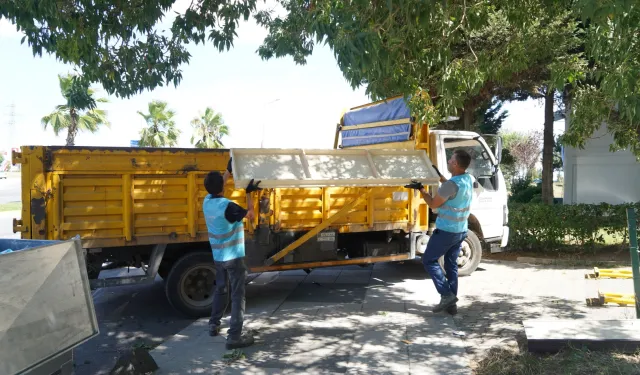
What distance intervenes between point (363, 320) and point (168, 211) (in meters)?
2.56

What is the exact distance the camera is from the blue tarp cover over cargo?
7.64m

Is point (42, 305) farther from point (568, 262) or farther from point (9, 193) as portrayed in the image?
point (9, 193)

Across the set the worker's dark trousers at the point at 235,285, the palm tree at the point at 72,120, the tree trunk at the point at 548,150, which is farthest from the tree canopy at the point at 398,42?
the palm tree at the point at 72,120

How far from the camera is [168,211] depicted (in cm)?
606

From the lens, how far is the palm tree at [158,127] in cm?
3191

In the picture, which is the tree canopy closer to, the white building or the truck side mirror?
the truck side mirror

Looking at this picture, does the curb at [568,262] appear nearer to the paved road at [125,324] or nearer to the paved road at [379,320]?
the paved road at [379,320]

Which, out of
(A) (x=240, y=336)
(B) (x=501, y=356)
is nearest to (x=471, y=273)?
(B) (x=501, y=356)

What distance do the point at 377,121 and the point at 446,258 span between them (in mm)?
2837

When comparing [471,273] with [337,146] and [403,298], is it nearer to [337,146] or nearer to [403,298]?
[403,298]

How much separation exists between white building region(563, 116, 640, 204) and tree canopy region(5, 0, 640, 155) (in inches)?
333

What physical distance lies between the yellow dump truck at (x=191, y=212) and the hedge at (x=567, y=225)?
3.37 meters

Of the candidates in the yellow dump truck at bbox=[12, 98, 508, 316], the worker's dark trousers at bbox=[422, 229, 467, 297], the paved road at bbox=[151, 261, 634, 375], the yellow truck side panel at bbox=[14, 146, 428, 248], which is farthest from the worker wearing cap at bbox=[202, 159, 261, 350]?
the worker's dark trousers at bbox=[422, 229, 467, 297]

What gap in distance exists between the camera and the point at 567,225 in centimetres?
1009
